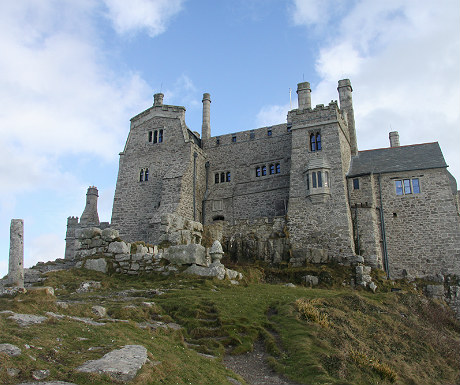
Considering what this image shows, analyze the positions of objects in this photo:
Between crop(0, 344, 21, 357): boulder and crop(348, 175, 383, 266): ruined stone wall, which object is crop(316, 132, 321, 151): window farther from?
crop(0, 344, 21, 357): boulder

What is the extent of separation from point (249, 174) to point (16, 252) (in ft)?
79.8

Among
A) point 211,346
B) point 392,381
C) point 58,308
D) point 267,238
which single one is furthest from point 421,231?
point 58,308

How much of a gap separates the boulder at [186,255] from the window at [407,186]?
1697cm

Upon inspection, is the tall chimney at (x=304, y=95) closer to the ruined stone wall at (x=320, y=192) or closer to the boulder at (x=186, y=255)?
the ruined stone wall at (x=320, y=192)

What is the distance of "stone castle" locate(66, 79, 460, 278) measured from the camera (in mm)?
31547

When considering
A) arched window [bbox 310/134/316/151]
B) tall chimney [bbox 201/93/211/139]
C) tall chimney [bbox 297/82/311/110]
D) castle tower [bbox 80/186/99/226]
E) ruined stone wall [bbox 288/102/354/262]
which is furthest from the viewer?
castle tower [bbox 80/186/99/226]

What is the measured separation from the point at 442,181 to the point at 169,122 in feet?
71.5

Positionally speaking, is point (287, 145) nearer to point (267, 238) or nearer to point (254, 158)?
point (254, 158)

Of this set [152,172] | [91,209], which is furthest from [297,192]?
[91,209]

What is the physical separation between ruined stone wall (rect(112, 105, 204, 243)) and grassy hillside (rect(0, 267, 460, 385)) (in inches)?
565

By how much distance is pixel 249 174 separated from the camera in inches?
1550

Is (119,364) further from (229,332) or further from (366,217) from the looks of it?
(366,217)

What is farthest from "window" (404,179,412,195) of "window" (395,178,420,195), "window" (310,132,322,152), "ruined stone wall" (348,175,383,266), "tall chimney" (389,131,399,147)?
"tall chimney" (389,131,399,147)

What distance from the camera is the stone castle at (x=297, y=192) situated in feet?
104
